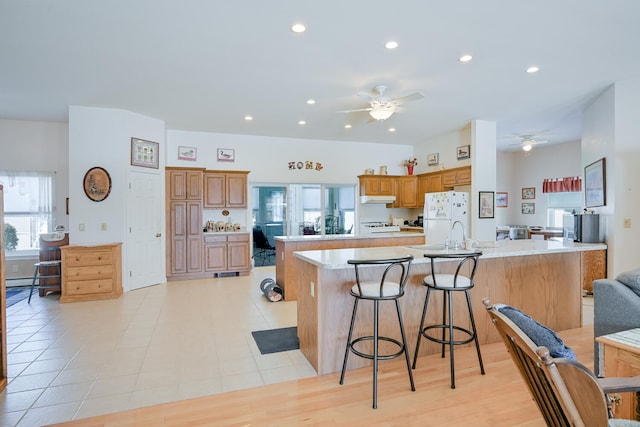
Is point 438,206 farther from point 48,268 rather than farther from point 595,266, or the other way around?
point 48,268

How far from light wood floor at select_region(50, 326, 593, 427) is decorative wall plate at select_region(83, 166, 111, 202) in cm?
409

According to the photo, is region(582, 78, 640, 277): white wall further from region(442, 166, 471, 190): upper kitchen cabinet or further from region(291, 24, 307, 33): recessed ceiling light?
region(291, 24, 307, 33): recessed ceiling light

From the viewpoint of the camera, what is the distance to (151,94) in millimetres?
4711

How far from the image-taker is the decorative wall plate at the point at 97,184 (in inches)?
206

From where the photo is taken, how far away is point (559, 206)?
27.9 feet

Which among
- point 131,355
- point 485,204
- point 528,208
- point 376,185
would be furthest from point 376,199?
point 131,355


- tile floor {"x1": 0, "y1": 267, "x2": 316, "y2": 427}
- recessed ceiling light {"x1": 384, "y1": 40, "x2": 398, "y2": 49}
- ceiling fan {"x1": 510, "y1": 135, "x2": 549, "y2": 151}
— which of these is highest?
recessed ceiling light {"x1": 384, "y1": 40, "x2": 398, "y2": 49}

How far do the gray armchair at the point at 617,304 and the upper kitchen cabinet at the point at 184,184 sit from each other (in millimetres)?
6052

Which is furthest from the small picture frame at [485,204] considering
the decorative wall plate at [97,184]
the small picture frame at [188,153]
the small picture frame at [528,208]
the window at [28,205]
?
the window at [28,205]

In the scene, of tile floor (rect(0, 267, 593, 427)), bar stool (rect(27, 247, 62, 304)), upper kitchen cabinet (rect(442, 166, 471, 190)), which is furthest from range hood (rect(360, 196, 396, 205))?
bar stool (rect(27, 247, 62, 304))

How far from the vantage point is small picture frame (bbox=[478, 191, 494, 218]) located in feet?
20.4

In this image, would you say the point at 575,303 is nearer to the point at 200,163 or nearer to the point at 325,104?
the point at 325,104

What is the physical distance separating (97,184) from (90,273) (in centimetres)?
140

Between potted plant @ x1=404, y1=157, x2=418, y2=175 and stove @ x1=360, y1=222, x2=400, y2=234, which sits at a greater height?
potted plant @ x1=404, y1=157, x2=418, y2=175
